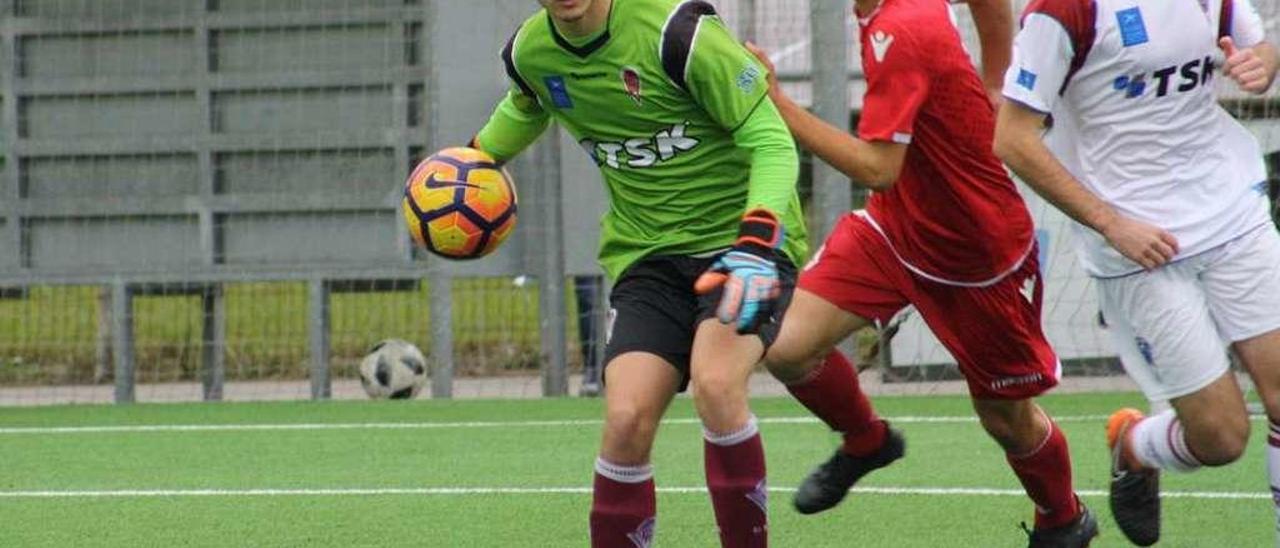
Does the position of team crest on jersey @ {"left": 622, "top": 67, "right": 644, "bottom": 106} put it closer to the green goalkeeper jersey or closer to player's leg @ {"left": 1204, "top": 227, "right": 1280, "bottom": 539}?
the green goalkeeper jersey

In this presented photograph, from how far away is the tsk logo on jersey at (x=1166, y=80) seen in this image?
235 inches

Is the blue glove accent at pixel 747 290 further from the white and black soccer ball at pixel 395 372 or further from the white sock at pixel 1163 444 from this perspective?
the white and black soccer ball at pixel 395 372

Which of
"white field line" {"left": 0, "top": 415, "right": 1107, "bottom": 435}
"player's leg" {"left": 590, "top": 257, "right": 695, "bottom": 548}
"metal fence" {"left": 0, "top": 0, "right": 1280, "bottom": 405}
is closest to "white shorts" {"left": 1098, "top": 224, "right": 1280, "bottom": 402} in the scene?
"player's leg" {"left": 590, "top": 257, "right": 695, "bottom": 548}

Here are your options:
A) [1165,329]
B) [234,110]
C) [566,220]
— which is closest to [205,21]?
[234,110]

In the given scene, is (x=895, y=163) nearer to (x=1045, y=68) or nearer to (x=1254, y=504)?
(x=1045, y=68)

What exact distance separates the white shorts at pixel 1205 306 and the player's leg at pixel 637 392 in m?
1.22

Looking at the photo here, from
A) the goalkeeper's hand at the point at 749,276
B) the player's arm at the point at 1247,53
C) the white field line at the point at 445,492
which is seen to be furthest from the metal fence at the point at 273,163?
the goalkeeper's hand at the point at 749,276

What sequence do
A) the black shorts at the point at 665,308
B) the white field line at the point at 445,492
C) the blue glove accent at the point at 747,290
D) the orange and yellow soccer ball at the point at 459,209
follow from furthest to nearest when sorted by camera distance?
the white field line at the point at 445,492 < the orange and yellow soccer ball at the point at 459,209 < the black shorts at the point at 665,308 < the blue glove accent at the point at 747,290

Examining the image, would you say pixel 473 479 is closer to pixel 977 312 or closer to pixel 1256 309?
pixel 977 312

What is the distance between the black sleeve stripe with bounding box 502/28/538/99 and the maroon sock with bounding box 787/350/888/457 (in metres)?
1.30

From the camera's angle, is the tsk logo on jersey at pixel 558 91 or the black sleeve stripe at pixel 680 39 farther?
the tsk logo on jersey at pixel 558 91

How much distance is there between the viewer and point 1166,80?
5980mm

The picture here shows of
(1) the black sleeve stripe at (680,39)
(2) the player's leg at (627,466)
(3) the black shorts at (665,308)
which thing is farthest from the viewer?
(3) the black shorts at (665,308)

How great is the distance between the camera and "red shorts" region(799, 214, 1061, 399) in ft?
21.8
